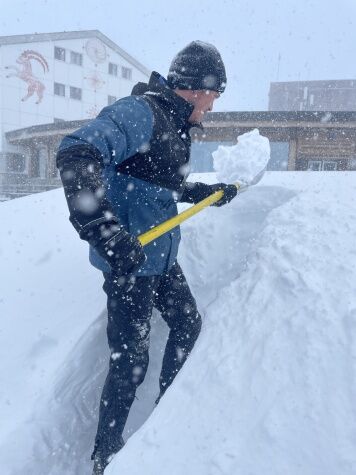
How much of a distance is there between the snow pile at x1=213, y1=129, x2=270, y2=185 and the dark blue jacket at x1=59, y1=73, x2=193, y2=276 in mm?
1127

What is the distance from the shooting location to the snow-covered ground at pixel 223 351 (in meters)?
1.28

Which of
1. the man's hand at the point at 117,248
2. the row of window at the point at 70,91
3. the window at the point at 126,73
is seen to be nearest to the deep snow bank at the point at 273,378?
the man's hand at the point at 117,248

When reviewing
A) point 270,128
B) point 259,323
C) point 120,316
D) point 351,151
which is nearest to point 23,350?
point 120,316

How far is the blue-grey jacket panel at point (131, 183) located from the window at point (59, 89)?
2447cm

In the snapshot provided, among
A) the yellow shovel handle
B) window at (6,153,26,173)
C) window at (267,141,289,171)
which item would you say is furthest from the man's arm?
window at (6,153,26,173)

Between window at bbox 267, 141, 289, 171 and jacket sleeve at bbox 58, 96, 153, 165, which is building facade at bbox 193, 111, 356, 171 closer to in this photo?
window at bbox 267, 141, 289, 171

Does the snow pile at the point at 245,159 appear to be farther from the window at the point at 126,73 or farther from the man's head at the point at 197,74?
the window at the point at 126,73

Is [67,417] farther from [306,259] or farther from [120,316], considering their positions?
[306,259]

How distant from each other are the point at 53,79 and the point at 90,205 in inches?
981

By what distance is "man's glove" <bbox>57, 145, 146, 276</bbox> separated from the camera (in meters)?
1.42

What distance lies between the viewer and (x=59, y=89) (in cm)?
2402

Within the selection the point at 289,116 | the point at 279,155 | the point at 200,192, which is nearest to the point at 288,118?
the point at 289,116

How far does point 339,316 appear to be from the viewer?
4.98 feet

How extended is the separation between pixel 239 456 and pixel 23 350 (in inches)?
57.5
